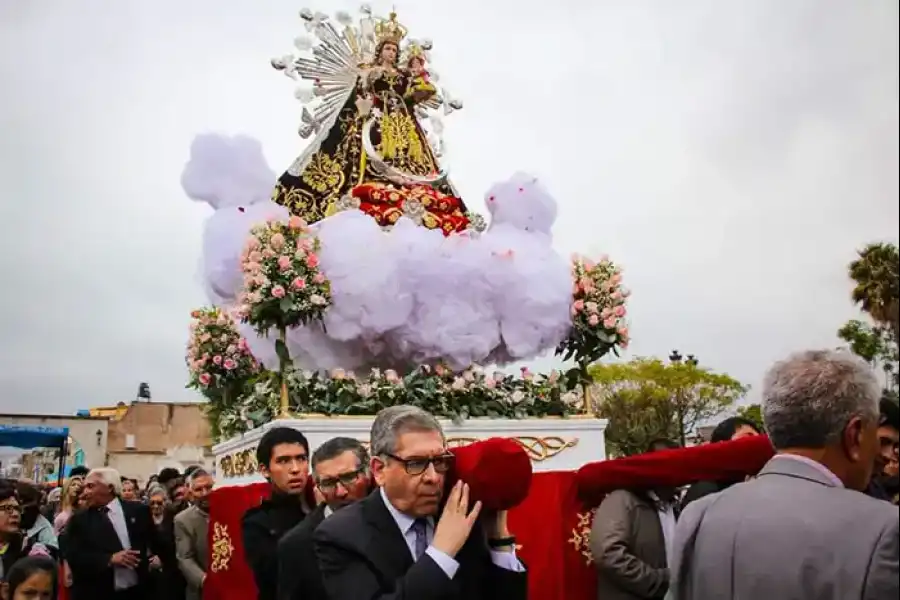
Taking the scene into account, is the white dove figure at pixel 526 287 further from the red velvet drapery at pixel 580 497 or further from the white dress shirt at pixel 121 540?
the white dress shirt at pixel 121 540

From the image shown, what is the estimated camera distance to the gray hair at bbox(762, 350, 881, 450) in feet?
6.17

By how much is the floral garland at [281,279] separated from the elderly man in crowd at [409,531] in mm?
4456

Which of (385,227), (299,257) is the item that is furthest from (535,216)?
(299,257)

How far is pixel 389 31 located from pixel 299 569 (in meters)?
7.28

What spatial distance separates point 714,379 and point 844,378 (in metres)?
35.4

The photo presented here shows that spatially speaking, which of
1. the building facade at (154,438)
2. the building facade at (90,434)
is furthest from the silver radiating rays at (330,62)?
the building facade at (154,438)

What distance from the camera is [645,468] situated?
382 centimetres

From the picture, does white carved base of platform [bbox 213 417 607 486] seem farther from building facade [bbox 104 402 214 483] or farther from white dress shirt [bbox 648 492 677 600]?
building facade [bbox 104 402 214 483]

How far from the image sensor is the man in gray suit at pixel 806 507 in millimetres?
1733

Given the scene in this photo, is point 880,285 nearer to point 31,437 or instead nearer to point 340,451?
point 340,451

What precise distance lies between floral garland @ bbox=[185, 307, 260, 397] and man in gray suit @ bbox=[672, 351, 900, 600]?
6.96m

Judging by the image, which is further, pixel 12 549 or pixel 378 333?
pixel 378 333

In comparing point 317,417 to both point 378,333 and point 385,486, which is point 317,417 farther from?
point 385,486

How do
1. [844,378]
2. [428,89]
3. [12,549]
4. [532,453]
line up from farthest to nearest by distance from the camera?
[428,89] → [532,453] → [12,549] → [844,378]
